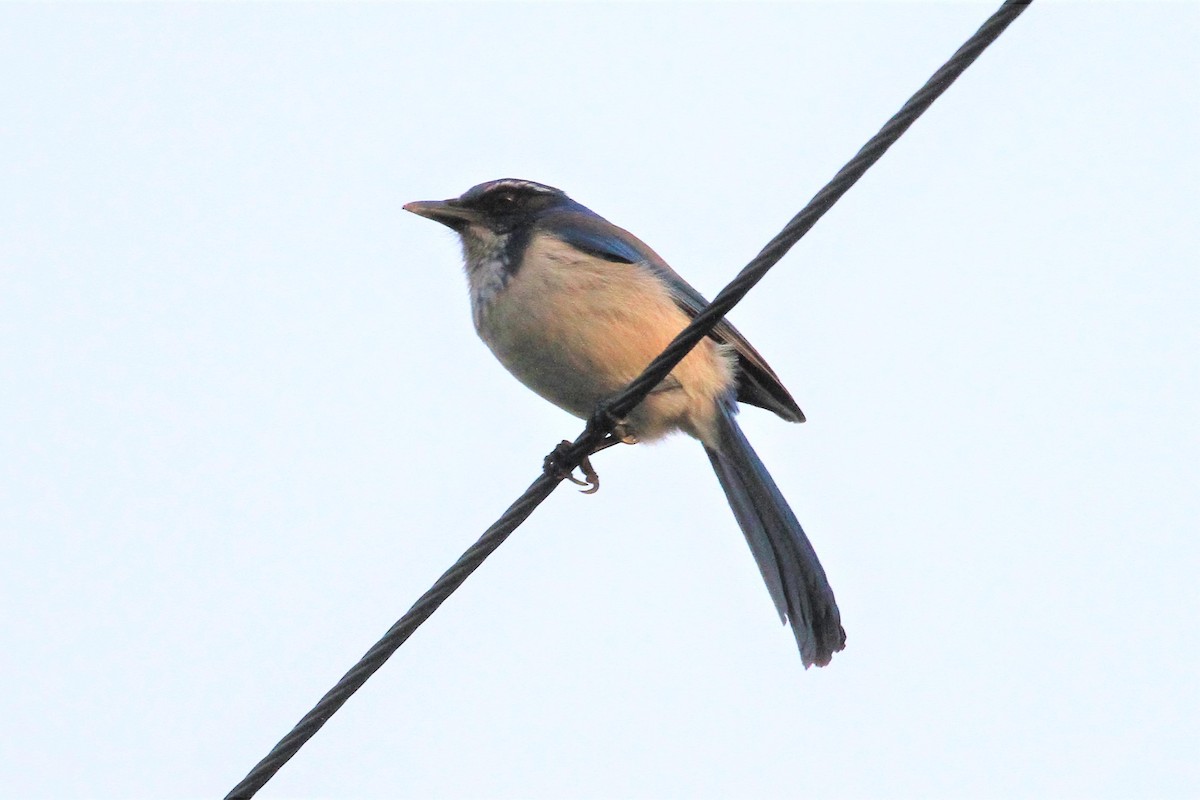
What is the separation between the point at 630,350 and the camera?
23.8 ft

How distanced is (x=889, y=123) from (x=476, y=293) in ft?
11.2

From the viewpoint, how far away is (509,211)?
8.20 metres

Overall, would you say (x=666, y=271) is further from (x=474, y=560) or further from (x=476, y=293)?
(x=474, y=560)

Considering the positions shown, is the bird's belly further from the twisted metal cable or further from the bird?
the twisted metal cable

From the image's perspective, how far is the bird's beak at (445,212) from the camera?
8102 millimetres

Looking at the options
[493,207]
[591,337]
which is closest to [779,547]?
[591,337]

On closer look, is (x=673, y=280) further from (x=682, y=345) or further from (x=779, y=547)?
(x=682, y=345)

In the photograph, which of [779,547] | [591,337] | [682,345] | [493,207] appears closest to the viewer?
[682,345]

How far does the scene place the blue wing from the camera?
25.3ft

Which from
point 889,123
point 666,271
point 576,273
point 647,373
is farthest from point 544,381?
point 889,123

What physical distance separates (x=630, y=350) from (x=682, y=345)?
6.20 feet

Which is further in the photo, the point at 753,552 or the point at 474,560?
the point at 753,552

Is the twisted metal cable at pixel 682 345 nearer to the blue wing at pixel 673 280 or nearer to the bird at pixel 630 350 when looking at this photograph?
the bird at pixel 630 350

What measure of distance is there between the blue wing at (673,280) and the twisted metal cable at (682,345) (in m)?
2.11
